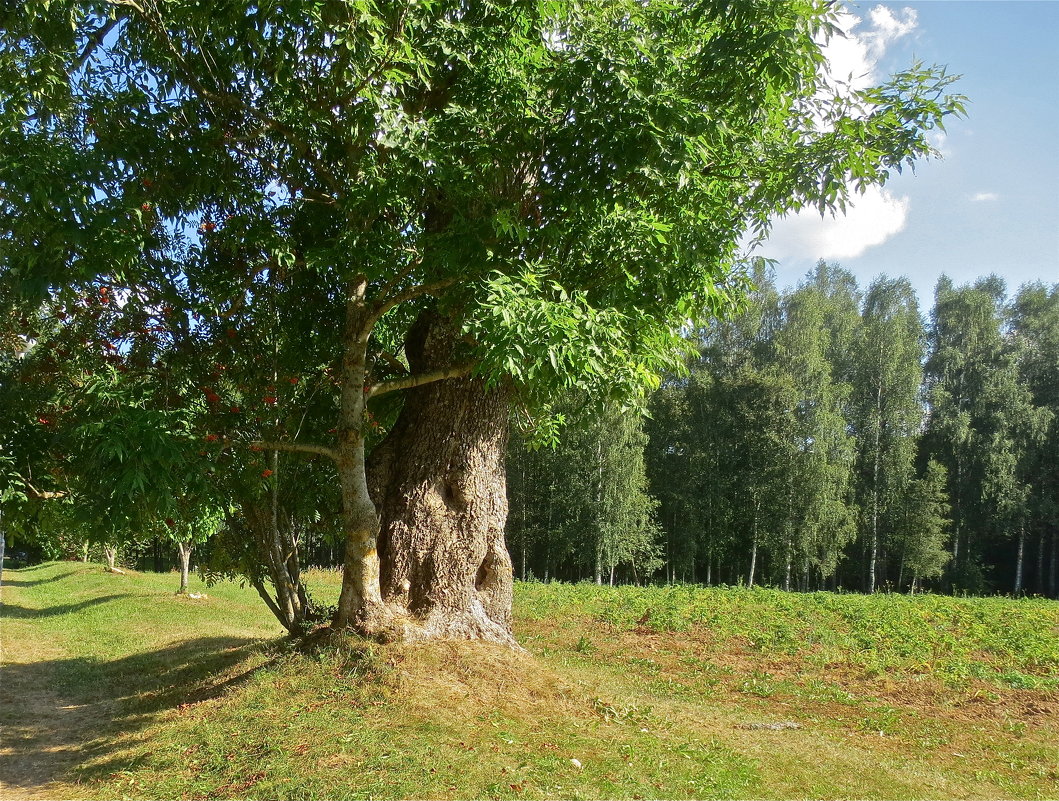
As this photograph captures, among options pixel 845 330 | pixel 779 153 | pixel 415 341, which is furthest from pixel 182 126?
pixel 845 330

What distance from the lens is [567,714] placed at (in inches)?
264

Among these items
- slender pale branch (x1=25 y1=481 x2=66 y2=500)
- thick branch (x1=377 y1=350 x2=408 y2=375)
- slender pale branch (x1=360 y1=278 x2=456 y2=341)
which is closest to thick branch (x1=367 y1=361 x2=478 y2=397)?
slender pale branch (x1=360 y1=278 x2=456 y2=341)

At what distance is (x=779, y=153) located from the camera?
20.8 feet

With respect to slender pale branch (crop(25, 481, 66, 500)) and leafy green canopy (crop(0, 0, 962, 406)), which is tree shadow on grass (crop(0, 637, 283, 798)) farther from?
leafy green canopy (crop(0, 0, 962, 406))

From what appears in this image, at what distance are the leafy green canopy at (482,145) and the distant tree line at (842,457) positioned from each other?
794 inches

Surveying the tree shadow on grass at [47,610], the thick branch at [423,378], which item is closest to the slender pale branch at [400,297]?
the thick branch at [423,378]

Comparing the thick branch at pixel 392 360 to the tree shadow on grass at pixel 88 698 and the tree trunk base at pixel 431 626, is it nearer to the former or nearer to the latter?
the tree trunk base at pixel 431 626

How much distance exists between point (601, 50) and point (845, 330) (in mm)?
28289

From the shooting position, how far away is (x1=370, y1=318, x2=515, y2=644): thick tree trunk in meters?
8.03

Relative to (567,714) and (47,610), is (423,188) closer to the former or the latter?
(567,714)

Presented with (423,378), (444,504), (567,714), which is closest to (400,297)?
(423,378)

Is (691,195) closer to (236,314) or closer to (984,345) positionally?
(236,314)

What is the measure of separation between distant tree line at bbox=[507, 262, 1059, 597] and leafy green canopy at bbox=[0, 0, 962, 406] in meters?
20.2

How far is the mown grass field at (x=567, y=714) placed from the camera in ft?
17.7
